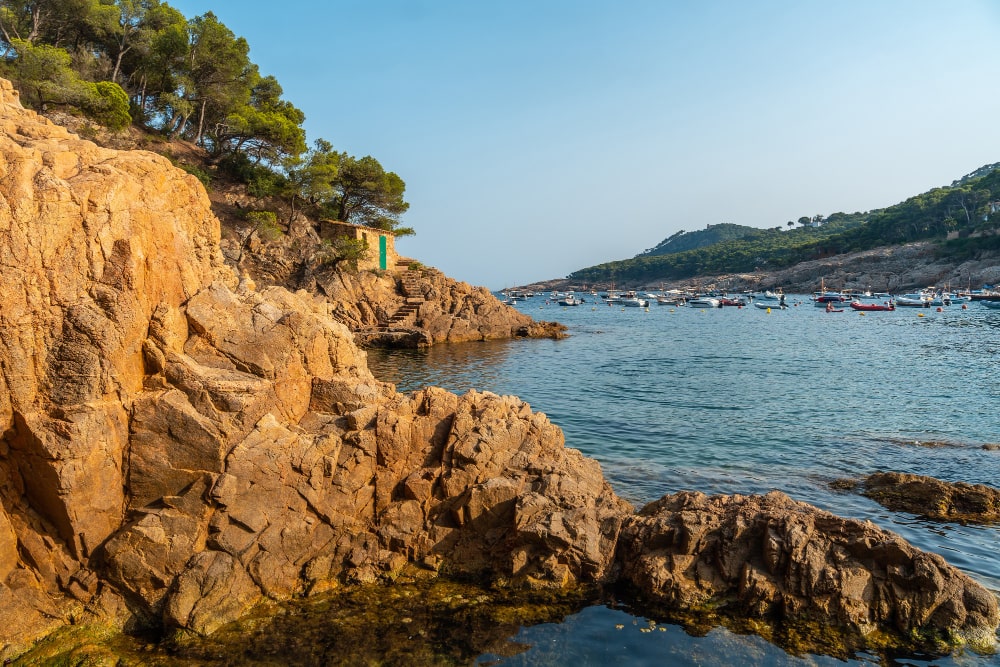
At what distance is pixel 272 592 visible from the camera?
34.0 feet

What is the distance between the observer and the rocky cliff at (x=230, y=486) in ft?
31.8

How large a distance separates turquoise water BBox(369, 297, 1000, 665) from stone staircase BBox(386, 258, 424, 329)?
5734 mm

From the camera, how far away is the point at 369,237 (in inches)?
2312

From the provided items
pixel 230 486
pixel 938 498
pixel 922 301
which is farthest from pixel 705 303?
pixel 230 486

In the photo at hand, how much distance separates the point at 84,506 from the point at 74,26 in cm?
5891

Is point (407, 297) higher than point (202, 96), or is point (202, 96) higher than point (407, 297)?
point (202, 96)

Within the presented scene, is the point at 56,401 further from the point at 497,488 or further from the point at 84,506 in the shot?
the point at 497,488

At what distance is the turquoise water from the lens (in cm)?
987

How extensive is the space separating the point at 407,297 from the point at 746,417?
3762cm

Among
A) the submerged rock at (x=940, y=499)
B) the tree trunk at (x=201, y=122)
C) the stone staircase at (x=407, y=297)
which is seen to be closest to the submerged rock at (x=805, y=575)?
the submerged rock at (x=940, y=499)

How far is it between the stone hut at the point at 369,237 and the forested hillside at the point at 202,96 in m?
1.86

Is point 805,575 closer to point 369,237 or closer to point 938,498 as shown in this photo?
point 938,498

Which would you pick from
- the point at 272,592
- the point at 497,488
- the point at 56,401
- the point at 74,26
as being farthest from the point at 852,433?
the point at 74,26

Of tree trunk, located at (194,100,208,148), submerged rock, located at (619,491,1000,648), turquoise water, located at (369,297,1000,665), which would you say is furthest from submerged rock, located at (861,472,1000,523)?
tree trunk, located at (194,100,208,148)
